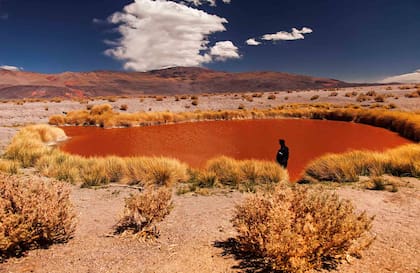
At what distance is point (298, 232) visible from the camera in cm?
351

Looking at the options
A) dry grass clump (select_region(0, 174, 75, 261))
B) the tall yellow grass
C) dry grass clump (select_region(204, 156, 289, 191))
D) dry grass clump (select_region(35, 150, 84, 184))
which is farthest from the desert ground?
the tall yellow grass

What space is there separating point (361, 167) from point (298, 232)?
588 cm

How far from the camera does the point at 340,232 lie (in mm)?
3641

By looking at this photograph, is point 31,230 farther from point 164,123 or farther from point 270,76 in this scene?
point 270,76

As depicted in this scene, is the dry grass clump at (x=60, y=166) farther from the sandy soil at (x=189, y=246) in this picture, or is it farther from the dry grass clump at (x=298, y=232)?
the dry grass clump at (x=298, y=232)

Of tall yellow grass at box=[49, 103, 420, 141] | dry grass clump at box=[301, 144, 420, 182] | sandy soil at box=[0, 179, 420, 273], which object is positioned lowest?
sandy soil at box=[0, 179, 420, 273]

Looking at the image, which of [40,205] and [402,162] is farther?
[402,162]

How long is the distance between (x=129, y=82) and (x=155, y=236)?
15783 cm

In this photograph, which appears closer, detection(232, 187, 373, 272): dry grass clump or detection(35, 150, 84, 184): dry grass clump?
detection(232, 187, 373, 272): dry grass clump

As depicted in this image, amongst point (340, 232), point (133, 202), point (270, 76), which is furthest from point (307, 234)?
point (270, 76)

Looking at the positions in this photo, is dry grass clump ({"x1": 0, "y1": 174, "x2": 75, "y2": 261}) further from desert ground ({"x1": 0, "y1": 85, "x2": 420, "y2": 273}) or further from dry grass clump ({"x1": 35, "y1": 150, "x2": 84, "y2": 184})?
dry grass clump ({"x1": 35, "y1": 150, "x2": 84, "y2": 184})

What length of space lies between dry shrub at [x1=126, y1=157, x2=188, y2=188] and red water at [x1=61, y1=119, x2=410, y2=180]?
7.93 feet

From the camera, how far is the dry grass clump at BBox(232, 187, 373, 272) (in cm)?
329

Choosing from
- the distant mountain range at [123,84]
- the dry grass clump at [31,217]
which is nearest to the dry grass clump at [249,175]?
the dry grass clump at [31,217]
